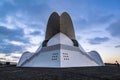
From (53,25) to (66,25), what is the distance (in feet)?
13.4

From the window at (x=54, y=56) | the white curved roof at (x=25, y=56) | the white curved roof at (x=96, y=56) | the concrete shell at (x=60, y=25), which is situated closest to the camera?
the window at (x=54, y=56)

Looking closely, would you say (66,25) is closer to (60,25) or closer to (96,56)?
(60,25)

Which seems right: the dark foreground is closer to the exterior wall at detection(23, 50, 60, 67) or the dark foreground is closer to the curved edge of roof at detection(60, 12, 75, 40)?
the exterior wall at detection(23, 50, 60, 67)

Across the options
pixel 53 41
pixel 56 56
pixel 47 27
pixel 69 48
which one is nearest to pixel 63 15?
pixel 47 27

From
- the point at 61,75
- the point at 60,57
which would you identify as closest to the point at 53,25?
the point at 60,57

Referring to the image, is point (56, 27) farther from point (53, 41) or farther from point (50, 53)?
point (50, 53)

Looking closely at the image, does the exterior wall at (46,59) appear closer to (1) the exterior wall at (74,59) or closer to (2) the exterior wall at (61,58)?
(2) the exterior wall at (61,58)

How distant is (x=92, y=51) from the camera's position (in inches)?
2014

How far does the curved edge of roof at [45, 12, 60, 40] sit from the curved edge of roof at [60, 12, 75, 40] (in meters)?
1.24

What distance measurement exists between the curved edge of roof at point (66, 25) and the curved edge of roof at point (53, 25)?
1.24 m

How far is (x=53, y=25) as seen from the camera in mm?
47562

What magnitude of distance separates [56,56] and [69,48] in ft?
15.5

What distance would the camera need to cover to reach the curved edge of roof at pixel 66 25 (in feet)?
151

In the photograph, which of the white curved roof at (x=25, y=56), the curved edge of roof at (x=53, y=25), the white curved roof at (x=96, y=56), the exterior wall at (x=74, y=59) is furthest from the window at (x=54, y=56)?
the white curved roof at (x=96, y=56)
